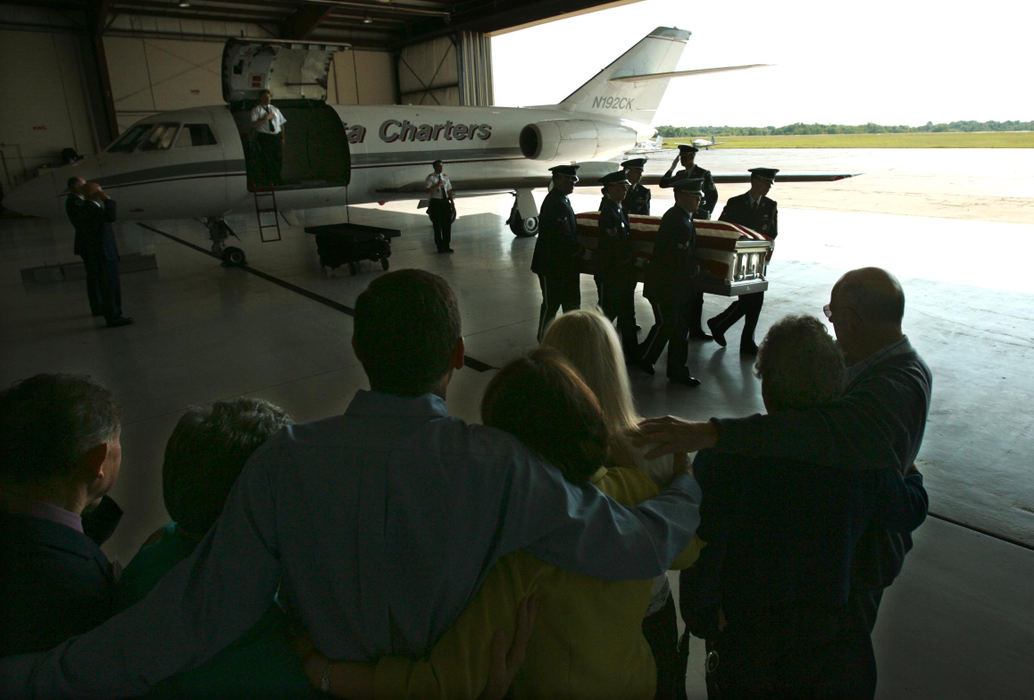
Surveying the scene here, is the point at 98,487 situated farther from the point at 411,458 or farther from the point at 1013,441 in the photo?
the point at 1013,441

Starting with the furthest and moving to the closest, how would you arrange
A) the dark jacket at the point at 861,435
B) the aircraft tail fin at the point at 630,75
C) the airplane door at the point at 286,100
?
the aircraft tail fin at the point at 630,75 < the airplane door at the point at 286,100 < the dark jacket at the point at 861,435

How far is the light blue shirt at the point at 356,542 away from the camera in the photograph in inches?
42.4

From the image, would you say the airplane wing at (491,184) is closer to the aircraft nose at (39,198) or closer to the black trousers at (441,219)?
the black trousers at (441,219)

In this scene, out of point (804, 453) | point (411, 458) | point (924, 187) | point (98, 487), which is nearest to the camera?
point (411, 458)

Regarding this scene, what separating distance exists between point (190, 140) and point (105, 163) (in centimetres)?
133

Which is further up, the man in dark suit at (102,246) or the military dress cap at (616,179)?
the military dress cap at (616,179)

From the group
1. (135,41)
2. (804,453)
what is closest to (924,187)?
(804,453)

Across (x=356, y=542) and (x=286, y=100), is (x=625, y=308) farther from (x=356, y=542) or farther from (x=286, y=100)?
(x=286, y=100)

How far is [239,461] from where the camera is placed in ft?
4.66

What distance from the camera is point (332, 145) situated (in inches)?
484

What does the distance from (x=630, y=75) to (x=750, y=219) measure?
450 inches

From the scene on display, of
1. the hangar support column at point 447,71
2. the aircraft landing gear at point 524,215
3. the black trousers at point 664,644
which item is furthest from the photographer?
the hangar support column at point 447,71

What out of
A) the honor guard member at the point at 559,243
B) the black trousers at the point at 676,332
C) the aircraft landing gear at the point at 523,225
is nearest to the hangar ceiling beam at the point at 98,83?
the aircraft landing gear at the point at 523,225

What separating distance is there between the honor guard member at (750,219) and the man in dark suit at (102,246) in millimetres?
6793
